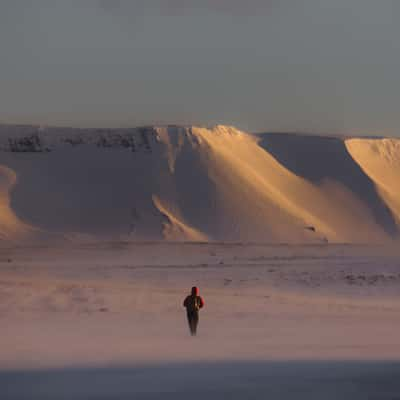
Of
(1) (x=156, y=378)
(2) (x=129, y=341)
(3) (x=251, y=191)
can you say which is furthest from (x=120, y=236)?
(1) (x=156, y=378)

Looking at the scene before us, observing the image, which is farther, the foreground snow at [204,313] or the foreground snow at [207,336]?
the foreground snow at [204,313]

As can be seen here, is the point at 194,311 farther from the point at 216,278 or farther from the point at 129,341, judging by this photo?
the point at 216,278

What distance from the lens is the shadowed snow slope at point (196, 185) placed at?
8644 cm

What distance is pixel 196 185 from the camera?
93438 millimetres

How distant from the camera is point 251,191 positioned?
309 feet

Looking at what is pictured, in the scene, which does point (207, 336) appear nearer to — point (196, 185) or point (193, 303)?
point (193, 303)

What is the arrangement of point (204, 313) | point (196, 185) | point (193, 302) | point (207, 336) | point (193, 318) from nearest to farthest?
point (193, 302) < point (193, 318) < point (207, 336) < point (204, 313) < point (196, 185)

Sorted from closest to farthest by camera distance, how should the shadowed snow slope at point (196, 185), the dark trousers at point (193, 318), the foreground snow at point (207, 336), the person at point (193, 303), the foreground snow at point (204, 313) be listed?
the foreground snow at point (207, 336), the foreground snow at point (204, 313), the person at point (193, 303), the dark trousers at point (193, 318), the shadowed snow slope at point (196, 185)

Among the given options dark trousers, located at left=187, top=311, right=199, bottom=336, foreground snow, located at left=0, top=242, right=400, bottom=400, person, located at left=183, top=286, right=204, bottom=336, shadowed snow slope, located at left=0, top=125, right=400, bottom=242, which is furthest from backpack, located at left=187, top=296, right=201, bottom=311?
shadowed snow slope, located at left=0, top=125, right=400, bottom=242

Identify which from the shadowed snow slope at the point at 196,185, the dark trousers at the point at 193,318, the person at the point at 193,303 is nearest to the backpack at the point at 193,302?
the person at the point at 193,303

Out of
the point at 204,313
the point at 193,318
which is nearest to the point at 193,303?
the point at 193,318

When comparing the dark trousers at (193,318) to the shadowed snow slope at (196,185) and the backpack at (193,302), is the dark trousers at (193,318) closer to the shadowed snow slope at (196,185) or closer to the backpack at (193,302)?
the backpack at (193,302)

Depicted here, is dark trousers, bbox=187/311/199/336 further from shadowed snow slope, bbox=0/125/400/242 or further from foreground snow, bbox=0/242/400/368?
shadowed snow slope, bbox=0/125/400/242

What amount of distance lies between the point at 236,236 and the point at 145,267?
37557 millimetres
